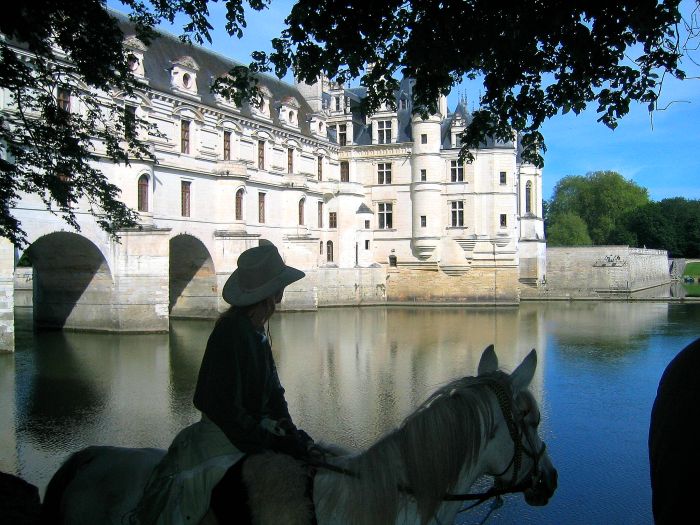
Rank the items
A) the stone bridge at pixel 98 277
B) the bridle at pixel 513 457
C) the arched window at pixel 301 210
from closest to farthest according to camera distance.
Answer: the bridle at pixel 513 457 < the stone bridge at pixel 98 277 < the arched window at pixel 301 210

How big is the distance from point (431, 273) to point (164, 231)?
1772 centimetres

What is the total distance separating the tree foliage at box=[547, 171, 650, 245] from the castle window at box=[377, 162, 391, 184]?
1279 inches

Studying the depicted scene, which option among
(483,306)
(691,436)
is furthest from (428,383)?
(483,306)

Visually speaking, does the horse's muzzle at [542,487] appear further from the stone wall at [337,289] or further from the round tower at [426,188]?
the round tower at [426,188]

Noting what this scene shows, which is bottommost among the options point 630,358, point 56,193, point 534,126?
point 630,358

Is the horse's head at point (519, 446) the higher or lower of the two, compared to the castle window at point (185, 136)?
lower

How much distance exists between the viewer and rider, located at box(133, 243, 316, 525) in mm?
2580

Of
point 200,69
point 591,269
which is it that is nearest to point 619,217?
point 591,269

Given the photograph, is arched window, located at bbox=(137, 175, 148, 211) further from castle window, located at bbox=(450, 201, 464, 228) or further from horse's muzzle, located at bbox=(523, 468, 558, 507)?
horse's muzzle, located at bbox=(523, 468, 558, 507)

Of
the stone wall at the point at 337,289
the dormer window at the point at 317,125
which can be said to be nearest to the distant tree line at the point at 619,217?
the stone wall at the point at 337,289

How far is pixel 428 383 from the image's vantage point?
12.4 meters

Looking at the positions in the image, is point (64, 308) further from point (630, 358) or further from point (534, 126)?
point (534, 126)

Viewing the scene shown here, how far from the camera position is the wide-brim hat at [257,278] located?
9.02ft

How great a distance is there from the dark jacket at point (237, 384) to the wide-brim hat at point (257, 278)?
0.29ft
